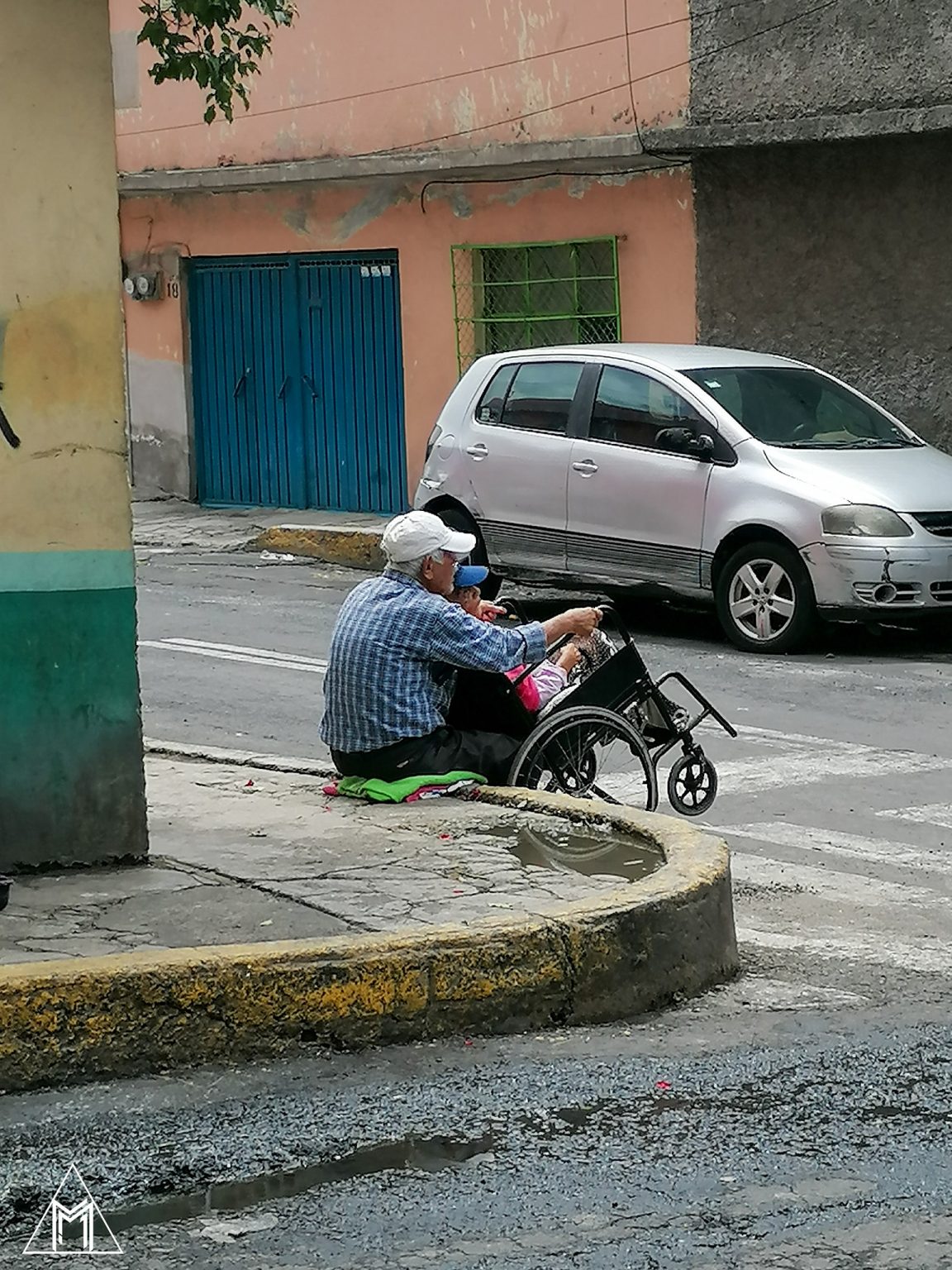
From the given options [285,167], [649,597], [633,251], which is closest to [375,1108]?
[649,597]

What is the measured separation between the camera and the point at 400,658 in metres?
7.70

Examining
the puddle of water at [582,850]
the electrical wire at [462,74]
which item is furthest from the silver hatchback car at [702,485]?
the puddle of water at [582,850]

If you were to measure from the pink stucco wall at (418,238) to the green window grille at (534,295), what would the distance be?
0.12 m

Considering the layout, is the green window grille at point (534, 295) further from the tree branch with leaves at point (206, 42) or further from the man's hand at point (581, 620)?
the man's hand at point (581, 620)

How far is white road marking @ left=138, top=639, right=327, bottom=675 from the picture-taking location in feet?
41.5

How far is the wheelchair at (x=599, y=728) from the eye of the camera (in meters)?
8.02

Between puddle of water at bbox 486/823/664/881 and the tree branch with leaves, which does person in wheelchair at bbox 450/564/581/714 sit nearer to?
puddle of water at bbox 486/823/664/881

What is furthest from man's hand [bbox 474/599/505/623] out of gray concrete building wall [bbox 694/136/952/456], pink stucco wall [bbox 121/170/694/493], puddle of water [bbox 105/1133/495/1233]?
pink stucco wall [bbox 121/170/694/493]

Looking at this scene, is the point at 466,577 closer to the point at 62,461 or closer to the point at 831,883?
the point at 831,883

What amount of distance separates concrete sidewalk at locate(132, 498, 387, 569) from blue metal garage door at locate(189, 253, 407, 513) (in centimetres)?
35

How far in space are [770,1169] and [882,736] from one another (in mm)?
5906

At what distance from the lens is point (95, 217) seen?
21.7 feet

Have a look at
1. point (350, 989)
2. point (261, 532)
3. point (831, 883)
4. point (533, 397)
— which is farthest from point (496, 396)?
point (350, 989)

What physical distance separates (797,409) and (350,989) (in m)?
9.04
